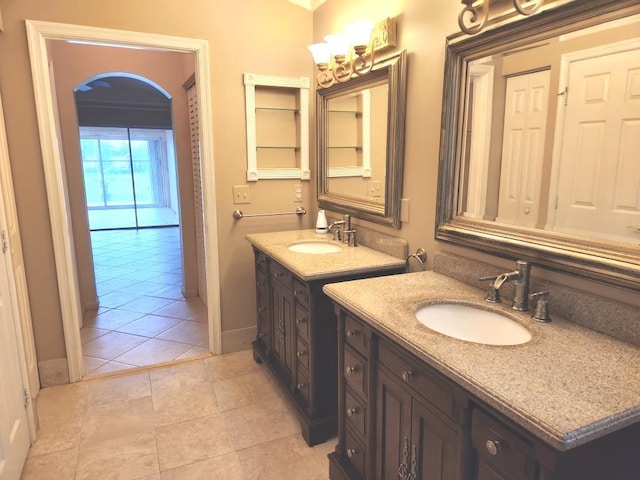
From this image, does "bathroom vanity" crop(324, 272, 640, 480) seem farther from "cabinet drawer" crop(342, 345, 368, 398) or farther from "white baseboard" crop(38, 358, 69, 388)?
"white baseboard" crop(38, 358, 69, 388)

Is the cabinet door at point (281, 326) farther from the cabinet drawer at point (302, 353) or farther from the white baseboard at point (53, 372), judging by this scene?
the white baseboard at point (53, 372)

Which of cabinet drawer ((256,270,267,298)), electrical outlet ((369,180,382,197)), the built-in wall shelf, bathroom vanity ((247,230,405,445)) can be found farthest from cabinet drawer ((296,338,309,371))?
the built-in wall shelf

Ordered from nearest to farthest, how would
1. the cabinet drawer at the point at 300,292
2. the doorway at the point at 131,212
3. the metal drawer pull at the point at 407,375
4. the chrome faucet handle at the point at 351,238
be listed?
the metal drawer pull at the point at 407,375 < the cabinet drawer at the point at 300,292 < the chrome faucet handle at the point at 351,238 < the doorway at the point at 131,212

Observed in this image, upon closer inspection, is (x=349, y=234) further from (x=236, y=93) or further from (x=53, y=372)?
(x=53, y=372)

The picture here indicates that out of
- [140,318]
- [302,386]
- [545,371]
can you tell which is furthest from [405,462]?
[140,318]

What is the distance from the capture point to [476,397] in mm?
1033

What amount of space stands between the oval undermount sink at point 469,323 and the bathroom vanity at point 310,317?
0.53 m

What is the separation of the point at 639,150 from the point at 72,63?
398 centimetres

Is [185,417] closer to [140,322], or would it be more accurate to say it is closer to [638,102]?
[140,322]

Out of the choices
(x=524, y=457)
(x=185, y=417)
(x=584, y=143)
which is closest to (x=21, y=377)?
(x=185, y=417)

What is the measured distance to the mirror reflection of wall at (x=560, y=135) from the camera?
1.18 metres

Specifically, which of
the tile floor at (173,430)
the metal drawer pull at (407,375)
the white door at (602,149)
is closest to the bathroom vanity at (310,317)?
the tile floor at (173,430)

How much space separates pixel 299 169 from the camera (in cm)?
306

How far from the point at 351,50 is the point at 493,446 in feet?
6.91
